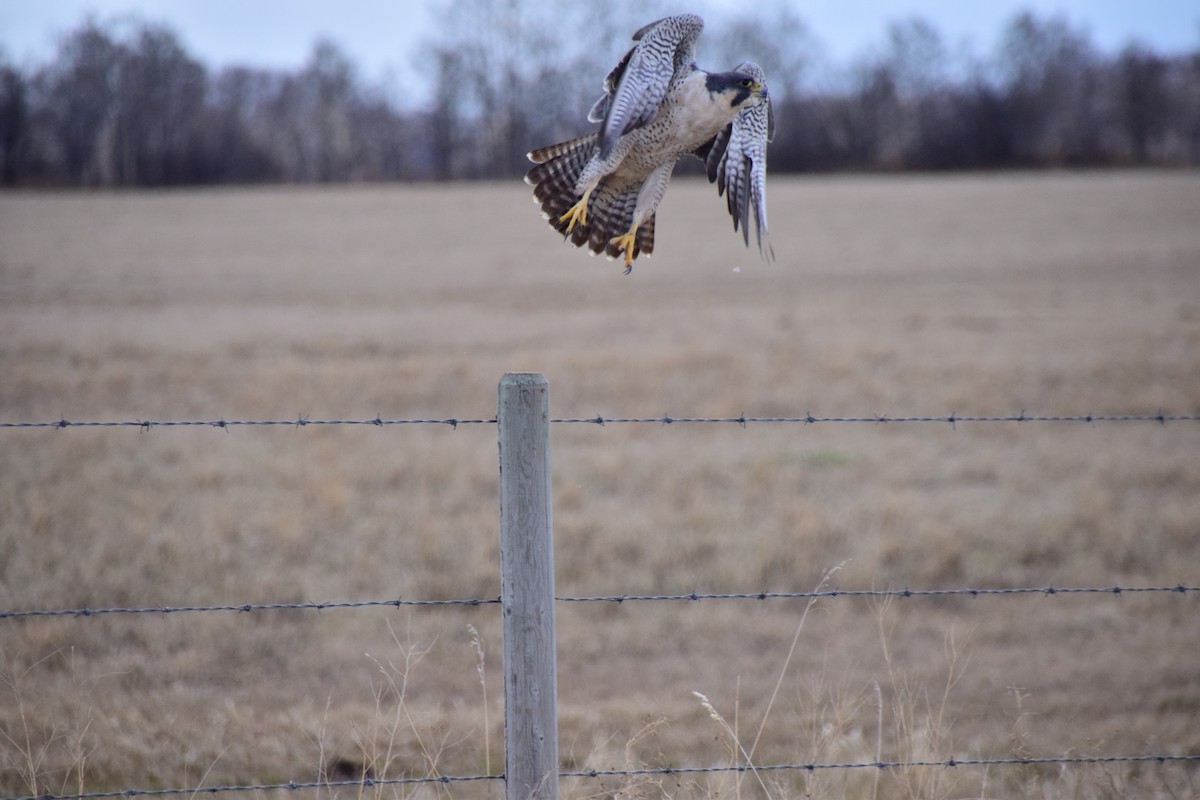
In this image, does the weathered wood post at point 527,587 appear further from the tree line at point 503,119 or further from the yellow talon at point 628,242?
the tree line at point 503,119

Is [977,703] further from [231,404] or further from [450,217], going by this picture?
[450,217]

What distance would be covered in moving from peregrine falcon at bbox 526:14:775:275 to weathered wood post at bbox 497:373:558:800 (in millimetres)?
1333

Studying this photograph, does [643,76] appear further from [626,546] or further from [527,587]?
[626,546]

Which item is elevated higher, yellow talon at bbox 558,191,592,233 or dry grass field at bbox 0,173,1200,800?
yellow talon at bbox 558,191,592,233

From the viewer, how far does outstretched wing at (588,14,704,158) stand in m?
4.18

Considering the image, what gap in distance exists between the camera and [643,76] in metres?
4.27

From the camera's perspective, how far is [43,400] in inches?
494

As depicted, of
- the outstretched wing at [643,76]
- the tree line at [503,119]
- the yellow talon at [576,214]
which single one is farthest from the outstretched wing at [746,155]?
the tree line at [503,119]

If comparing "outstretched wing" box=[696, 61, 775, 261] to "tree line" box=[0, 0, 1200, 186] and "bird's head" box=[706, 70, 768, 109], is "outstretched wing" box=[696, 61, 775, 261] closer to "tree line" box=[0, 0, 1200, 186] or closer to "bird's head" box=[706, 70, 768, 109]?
"bird's head" box=[706, 70, 768, 109]

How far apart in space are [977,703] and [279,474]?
241 inches

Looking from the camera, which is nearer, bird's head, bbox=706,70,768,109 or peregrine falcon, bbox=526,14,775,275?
peregrine falcon, bbox=526,14,775,275

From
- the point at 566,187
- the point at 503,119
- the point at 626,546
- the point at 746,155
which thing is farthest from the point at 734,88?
the point at 503,119

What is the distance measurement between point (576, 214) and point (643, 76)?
2.28ft

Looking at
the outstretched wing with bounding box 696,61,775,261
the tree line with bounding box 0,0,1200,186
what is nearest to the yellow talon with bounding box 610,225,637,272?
the outstretched wing with bounding box 696,61,775,261
